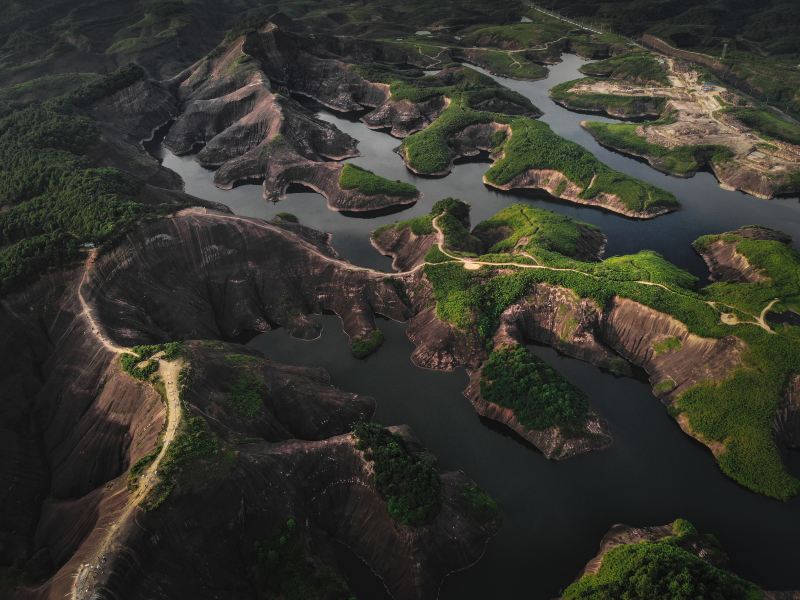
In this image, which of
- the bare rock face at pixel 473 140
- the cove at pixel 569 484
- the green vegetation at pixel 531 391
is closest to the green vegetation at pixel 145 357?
the cove at pixel 569 484

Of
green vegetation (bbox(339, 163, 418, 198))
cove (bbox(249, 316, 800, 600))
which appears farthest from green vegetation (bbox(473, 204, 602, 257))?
cove (bbox(249, 316, 800, 600))

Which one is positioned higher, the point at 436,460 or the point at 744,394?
the point at 744,394

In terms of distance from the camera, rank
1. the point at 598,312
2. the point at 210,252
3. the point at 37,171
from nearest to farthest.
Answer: the point at 598,312 → the point at 210,252 → the point at 37,171

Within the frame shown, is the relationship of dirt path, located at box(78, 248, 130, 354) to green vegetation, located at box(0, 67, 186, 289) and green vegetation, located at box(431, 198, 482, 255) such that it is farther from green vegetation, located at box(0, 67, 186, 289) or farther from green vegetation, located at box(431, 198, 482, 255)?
green vegetation, located at box(431, 198, 482, 255)

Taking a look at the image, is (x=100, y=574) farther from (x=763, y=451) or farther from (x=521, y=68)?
(x=521, y=68)

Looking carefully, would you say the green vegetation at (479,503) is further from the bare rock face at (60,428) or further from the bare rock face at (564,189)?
the bare rock face at (564,189)

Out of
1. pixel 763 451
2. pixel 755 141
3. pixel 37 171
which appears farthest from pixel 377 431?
pixel 755 141
